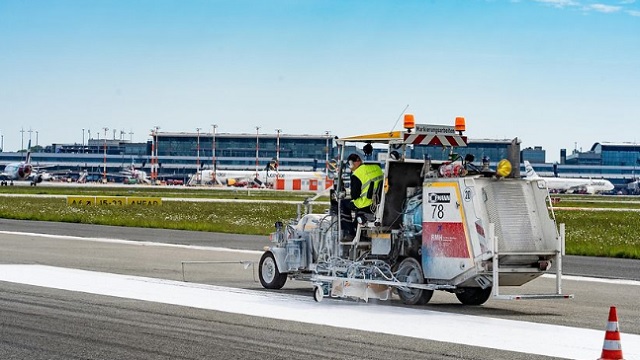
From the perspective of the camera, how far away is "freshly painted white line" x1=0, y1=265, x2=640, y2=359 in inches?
468

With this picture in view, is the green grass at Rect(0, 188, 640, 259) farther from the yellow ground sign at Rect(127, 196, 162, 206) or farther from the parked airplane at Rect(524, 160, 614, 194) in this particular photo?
the parked airplane at Rect(524, 160, 614, 194)

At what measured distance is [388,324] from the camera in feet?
43.5

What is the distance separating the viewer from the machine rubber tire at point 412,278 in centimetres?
1491

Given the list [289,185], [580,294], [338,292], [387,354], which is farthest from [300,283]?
[289,185]

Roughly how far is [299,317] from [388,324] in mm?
1246

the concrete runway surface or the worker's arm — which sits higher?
the worker's arm

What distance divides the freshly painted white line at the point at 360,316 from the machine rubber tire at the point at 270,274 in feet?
1.68

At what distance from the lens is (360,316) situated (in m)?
14.1

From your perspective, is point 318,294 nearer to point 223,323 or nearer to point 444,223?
point 444,223

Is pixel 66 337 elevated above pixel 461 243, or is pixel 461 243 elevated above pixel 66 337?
pixel 461 243

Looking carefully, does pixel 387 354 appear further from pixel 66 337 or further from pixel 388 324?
pixel 66 337

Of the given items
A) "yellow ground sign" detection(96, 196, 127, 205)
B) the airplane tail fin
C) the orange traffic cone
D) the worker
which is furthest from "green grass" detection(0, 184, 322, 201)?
the orange traffic cone

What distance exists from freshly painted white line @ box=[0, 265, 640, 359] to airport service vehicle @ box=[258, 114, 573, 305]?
445 millimetres

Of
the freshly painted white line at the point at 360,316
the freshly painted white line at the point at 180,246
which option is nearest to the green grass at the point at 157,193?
the freshly painted white line at the point at 180,246
